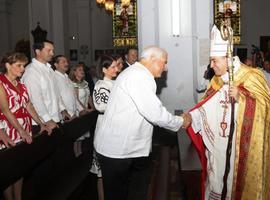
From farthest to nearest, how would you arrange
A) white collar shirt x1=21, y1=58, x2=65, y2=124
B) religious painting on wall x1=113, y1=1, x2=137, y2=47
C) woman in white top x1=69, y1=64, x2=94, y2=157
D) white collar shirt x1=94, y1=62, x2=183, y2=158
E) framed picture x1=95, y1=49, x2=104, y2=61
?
religious painting on wall x1=113, y1=1, x2=137, y2=47 < framed picture x1=95, y1=49, x2=104, y2=61 < woman in white top x1=69, y1=64, x2=94, y2=157 < white collar shirt x1=21, y1=58, x2=65, y2=124 < white collar shirt x1=94, y1=62, x2=183, y2=158

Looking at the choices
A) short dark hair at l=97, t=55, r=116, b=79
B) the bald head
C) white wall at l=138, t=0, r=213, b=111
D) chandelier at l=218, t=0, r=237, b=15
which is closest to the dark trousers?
the bald head

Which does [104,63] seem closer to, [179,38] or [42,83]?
[42,83]

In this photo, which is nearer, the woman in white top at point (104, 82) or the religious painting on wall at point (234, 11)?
the woman in white top at point (104, 82)

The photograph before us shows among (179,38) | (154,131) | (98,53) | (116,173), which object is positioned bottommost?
(154,131)

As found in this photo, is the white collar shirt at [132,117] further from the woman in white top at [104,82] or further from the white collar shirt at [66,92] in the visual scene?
the white collar shirt at [66,92]

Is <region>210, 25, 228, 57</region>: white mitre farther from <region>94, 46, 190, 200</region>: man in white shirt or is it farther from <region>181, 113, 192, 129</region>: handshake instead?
<region>181, 113, 192, 129</region>: handshake

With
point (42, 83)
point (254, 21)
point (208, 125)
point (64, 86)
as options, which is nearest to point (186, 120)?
point (208, 125)

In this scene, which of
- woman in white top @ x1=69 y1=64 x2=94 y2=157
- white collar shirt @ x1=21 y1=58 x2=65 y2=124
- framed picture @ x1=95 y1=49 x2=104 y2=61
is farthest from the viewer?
framed picture @ x1=95 y1=49 x2=104 y2=61

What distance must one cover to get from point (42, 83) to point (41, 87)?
5 cm

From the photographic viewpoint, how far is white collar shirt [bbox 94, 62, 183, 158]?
3568 mm

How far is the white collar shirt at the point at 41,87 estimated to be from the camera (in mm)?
5332

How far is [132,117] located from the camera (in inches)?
144

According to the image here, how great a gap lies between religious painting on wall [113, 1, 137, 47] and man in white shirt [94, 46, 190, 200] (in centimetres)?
1518

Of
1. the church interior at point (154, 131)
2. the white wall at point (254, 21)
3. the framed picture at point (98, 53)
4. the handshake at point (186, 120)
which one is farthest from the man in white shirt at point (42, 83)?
the white wall at point (254, 21)
